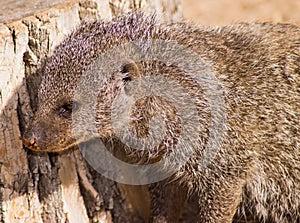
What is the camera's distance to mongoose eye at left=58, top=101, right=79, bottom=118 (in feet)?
9.29

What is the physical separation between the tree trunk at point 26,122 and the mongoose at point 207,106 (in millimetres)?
141

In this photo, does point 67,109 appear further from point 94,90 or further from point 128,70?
point 128,70

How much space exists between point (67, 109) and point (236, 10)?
A: 2.87 meters

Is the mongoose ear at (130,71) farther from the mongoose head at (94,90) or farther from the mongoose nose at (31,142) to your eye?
the mongoose nose at (31,142)

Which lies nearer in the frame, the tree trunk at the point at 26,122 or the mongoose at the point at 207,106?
the mongoose at the point at 207,106

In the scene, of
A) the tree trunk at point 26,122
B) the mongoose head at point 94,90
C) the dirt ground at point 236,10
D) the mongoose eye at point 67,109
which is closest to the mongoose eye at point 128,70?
the mongoose head at point 94,90

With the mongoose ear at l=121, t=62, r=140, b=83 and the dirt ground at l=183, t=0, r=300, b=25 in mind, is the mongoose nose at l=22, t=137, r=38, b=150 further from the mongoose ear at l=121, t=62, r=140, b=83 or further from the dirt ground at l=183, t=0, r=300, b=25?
the dirt ground at l=183, t=0, r=300, b=25

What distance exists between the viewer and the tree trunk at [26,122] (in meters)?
2.99

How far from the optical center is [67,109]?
112 inches

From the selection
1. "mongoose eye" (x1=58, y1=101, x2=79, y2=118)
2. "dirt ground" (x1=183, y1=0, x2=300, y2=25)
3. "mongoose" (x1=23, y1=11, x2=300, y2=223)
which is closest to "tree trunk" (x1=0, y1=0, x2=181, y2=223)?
"mongoose" (x1=23, y1=11, x2=300, y2=223)

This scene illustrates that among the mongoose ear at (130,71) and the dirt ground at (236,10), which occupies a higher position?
the dirt ground at (236,10)

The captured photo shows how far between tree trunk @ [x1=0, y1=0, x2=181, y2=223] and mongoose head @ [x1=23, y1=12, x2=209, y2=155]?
142mm

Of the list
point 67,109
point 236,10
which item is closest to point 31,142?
point 67,109

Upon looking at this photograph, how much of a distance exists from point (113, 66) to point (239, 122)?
63 centimetres
